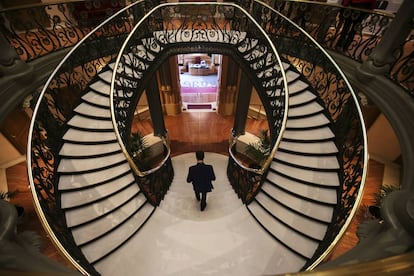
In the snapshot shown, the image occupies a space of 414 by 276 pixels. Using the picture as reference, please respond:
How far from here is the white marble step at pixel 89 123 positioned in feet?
17.0

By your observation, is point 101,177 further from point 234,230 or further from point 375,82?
point 375,82

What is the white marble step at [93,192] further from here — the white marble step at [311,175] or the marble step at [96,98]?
the white marble step at [311,175]

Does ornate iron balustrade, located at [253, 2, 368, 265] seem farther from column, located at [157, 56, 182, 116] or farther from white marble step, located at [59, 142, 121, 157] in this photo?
white marble step, located at [59, 142, 121, 157]

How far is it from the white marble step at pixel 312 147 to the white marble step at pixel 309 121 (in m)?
0.45

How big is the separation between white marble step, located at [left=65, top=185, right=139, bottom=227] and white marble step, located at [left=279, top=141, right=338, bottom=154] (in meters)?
3.55

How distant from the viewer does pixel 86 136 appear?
510 cm

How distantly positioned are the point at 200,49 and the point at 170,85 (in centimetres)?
383

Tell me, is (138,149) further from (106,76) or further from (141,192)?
(141,192)

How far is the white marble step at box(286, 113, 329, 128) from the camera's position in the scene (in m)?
5.33

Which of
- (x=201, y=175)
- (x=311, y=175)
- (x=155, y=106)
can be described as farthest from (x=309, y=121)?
(x=155, y=106)

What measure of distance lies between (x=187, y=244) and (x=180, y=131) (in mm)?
6397

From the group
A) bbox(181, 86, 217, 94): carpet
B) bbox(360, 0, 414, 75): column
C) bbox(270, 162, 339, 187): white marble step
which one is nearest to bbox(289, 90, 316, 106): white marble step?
bbox(360, 0, 414, 75): column

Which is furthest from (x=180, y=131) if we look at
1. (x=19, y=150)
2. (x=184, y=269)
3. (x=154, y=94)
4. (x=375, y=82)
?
(x=375, y=82)

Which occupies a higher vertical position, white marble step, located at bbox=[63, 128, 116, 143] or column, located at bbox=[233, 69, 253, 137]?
white marble step, located at bbox=[63, 128, 116, 143]
